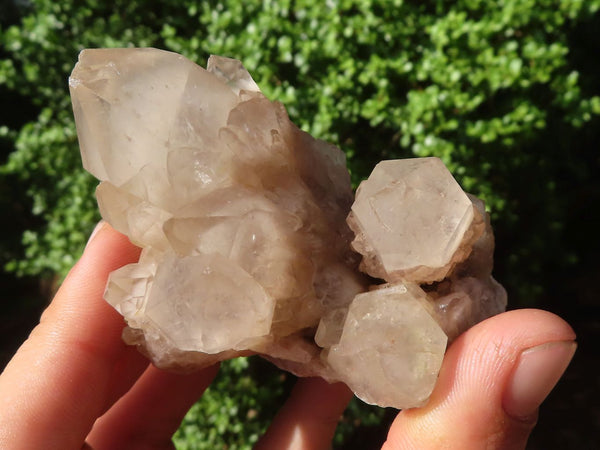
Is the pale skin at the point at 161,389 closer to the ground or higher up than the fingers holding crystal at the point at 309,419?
higher up

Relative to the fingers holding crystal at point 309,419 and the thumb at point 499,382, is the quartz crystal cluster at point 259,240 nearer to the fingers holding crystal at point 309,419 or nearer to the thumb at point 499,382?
the thumb at point 499,382

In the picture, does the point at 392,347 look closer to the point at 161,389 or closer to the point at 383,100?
the point at 161,389

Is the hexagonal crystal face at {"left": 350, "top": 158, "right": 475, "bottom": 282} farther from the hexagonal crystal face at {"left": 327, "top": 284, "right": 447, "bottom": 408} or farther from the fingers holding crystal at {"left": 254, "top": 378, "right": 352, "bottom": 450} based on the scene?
the fingers holding crystal at {"left": 254, "top": 378, "right": 352, "bottom": 450}

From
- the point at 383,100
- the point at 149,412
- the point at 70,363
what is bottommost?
the point at 149,412

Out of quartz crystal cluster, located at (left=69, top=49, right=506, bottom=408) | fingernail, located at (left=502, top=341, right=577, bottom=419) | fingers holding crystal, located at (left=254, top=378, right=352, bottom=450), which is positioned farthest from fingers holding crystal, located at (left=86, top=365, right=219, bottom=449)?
fingernail, located at (left=502, top=341, right=577, bottom=419)

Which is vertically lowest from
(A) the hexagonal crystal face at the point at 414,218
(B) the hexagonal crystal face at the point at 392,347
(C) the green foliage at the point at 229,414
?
(C) the green foliage at the point at 229,414

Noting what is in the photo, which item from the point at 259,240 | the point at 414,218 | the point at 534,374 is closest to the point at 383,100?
the point at 414,218

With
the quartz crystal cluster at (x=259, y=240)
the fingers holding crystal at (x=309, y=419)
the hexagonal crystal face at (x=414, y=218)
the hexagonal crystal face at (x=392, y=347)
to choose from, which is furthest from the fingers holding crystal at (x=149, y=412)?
the hexagonal crystal face at (x=414, y=218)
